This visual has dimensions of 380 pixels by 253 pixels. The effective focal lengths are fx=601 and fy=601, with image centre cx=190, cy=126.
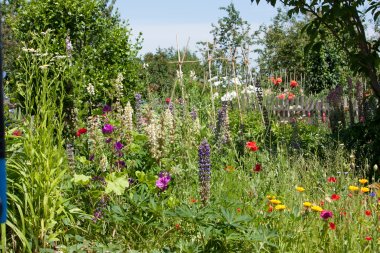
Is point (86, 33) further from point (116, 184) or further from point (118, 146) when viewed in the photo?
point (116, 184)

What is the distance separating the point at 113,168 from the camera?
4051mm

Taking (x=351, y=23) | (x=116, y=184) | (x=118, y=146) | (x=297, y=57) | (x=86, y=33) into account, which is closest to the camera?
(x=116, y=184)

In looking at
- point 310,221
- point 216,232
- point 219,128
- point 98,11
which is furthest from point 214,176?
point 98,11

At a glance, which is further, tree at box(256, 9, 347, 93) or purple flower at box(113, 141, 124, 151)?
tree at box(256, 9, 347, 93)

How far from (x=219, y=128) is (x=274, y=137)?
1427 mm

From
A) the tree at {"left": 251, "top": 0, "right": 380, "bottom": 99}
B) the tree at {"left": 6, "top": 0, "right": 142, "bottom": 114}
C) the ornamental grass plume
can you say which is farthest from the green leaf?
the tree at {"left": 6, "top": 0, "right": 142, "bottom": 114}

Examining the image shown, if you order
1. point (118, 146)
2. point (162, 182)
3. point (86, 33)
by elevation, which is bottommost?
point (162, 182)

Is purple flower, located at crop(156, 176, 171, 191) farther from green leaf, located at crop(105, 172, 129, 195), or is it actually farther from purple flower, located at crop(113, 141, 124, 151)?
purple flower, located at crop(113, 141, 124, 151)

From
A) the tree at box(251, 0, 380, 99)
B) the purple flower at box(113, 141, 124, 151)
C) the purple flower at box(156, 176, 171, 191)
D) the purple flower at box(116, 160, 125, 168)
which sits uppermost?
the tree at box(251, 0, 380, 99)

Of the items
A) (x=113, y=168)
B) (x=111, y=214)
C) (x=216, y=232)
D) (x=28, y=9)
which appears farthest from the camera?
(x=28, y=9)

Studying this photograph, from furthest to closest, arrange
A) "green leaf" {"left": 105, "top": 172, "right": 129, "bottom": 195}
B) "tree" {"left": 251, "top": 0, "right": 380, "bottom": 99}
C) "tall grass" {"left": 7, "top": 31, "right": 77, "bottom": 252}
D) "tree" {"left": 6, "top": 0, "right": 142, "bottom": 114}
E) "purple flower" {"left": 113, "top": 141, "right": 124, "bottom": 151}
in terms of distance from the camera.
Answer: "tree" {"left": 6, "top": 0, "right": 142, "bottom": 114} → "tree" {"left": 251, "top": 0, "right": 380, "bottom": 99} → "purple flower" {"left": 113, "top": 141, "right": 124, "bottom": 151} → "green leaf" {"left": 105, "top": 172, "right": 129, "bottom": 195} → "tall grass" {"left": 7, "top": 31, "right": 77, "bottom": 252}

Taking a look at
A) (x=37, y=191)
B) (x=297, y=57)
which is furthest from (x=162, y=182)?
(x=297, y=57)

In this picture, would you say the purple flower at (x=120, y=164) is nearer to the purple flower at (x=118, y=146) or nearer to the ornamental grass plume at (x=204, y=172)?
the purple flower at (x=118, y=146)

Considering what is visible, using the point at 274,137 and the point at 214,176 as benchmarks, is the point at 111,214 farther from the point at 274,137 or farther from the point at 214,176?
the point at 274,137
